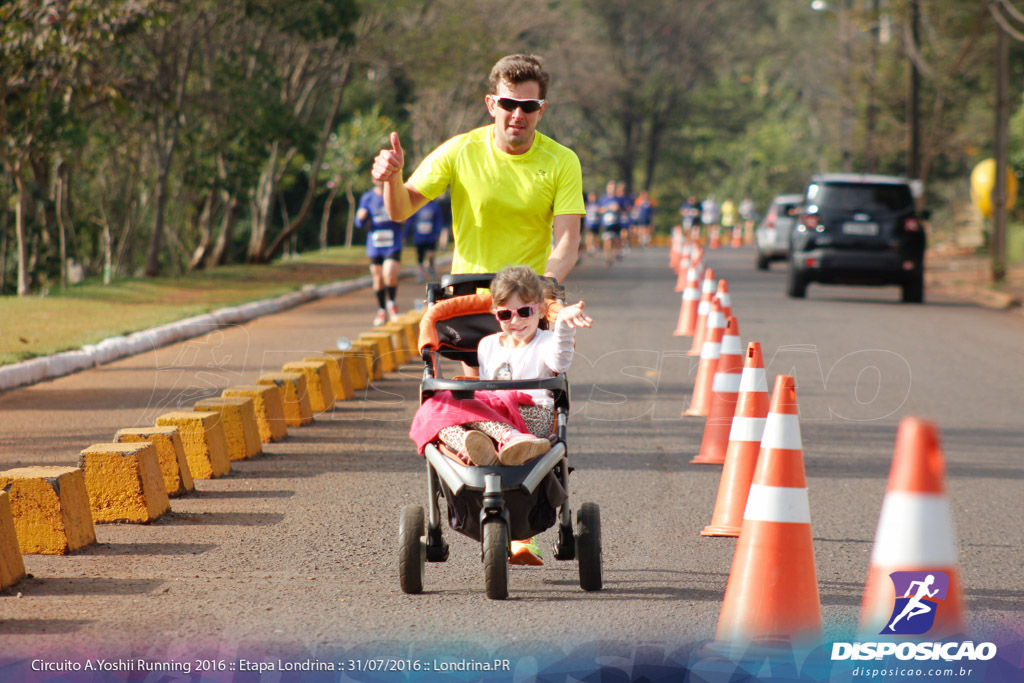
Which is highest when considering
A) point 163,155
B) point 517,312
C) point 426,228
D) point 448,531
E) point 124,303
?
point 163,155

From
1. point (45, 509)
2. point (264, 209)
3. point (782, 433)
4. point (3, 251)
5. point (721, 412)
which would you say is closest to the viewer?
point (782, 433)

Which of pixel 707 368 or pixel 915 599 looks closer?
pixel 915 599

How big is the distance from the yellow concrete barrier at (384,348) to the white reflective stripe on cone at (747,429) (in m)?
5.84

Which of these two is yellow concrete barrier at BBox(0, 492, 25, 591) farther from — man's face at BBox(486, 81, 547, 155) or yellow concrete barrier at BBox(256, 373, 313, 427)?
yellow concrete barrier at BBox(256, 373, 313, 427)

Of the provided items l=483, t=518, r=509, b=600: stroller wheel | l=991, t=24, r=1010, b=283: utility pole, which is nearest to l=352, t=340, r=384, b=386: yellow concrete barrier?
l=483, t=518, r=509, b=600: stroller wheel

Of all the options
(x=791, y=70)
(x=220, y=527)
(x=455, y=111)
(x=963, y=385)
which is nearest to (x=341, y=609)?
(x=220, y=527)

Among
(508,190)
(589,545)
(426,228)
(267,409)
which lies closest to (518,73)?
(508,190)

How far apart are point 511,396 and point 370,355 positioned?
6.41 m

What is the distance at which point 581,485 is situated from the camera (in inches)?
294

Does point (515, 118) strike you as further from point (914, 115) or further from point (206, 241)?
point (914, 115)

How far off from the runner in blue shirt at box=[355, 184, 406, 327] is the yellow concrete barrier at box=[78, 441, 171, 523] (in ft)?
30.5

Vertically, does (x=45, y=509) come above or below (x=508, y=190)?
below

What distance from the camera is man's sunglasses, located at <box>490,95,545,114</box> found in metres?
5.59

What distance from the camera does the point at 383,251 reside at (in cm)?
1611
